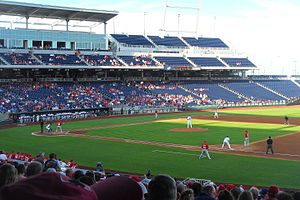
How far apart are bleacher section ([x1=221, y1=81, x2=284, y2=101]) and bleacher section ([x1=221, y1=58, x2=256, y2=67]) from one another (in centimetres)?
439

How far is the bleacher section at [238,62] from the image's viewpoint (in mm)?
92512

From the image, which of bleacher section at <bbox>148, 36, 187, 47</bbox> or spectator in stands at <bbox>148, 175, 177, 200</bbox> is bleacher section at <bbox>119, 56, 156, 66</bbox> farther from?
spectator in stands at <bbox>148, 175, 177, 200</bbox>

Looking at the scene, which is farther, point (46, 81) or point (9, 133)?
point (46, 81)

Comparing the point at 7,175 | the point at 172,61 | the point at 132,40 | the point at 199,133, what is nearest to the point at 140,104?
the point at 172,61

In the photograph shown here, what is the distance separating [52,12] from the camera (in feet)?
230

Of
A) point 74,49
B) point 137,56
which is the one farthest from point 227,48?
point 74,49

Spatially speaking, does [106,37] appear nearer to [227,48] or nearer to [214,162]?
[227,48]

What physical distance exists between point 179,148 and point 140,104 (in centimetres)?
3779

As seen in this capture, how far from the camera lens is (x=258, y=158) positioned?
26.8m

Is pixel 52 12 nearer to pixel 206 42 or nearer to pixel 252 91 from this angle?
pixel 206 42

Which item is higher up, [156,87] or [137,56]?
[137,56]

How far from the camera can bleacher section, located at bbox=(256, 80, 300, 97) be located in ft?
294

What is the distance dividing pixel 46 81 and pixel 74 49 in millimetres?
9897

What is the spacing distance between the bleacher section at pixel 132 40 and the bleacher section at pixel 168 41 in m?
2.77
